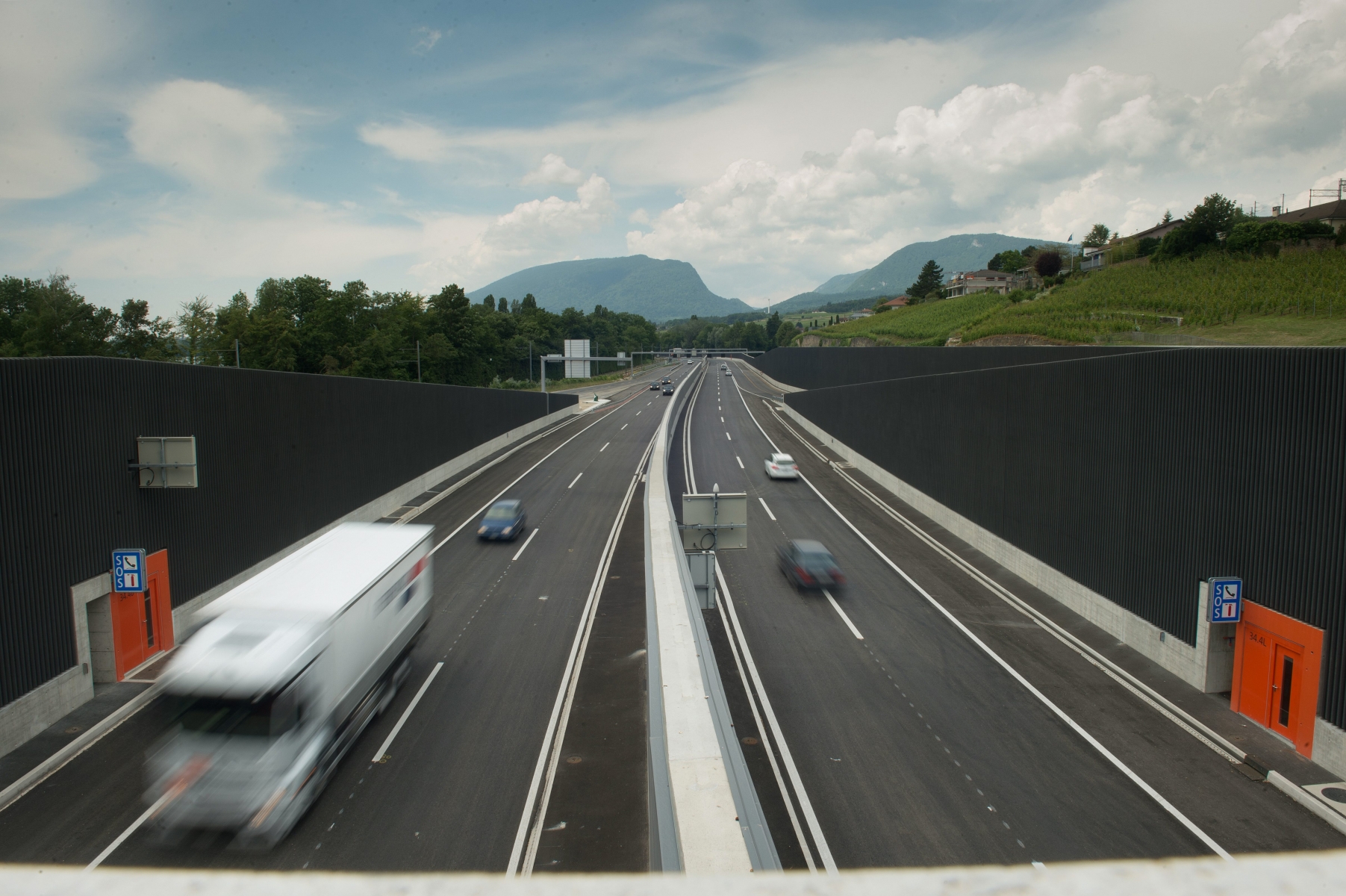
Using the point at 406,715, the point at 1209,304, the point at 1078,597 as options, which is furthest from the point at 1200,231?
the point at 406,715

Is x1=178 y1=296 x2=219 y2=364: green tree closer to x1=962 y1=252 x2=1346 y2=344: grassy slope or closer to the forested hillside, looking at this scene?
the forested hillside

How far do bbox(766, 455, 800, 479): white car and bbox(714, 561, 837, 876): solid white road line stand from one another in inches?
823

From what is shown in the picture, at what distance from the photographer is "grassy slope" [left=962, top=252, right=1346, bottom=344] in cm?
3694

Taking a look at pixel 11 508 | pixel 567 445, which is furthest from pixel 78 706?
pixel 567 445

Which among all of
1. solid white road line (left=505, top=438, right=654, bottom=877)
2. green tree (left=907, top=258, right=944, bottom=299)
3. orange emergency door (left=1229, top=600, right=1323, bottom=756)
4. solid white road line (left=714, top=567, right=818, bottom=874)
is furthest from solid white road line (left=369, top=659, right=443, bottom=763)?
green tree (left=907, top=258, right=944, bottom=299)

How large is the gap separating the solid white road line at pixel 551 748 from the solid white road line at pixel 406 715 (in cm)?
279

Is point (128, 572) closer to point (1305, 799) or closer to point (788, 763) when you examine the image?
point (788, 763)

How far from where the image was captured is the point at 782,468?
133 ft

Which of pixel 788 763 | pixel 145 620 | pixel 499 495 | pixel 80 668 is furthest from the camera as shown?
pixel 499 495

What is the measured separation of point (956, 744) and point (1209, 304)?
4527cm

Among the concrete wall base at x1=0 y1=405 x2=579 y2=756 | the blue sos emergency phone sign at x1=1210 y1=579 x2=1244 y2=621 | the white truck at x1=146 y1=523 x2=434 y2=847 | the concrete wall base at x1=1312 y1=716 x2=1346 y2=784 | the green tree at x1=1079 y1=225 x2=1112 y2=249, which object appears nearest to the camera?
the white truck at x1=146 y1=523 x2=434 y2=847

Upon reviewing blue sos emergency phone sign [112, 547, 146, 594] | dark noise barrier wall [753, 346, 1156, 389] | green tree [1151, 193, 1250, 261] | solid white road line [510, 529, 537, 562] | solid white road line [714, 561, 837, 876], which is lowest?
solid white road line [714, 561, 837, 876]

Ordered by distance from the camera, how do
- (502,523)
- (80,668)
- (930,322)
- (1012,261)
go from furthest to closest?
(1012,261) → (930,322) → (502,523) → (80,668)

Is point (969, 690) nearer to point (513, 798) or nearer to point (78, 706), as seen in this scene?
point (513, 798)
